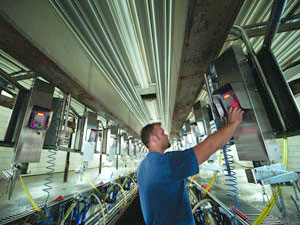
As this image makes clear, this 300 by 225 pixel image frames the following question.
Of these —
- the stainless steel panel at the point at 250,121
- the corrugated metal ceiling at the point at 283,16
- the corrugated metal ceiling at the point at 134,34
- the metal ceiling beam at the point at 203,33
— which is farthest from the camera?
the corrugated metal ceiling at the point at 283,16

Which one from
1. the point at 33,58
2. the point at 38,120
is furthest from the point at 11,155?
the point at 33,58

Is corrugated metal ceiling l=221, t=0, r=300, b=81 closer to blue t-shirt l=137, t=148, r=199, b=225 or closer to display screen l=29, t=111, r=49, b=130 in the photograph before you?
blue t-shirt l=137, t=148, r=199, b=225

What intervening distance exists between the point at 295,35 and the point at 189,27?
245 cm

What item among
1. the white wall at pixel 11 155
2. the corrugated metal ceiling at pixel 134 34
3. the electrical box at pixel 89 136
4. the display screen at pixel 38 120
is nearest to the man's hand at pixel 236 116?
the corrugated metal ceiling at pixel 134 34

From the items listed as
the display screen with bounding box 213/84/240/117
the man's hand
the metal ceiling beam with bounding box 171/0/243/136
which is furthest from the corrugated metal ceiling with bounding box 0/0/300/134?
the man's hand

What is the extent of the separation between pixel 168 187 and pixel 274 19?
1.50 m

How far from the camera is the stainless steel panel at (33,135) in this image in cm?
176

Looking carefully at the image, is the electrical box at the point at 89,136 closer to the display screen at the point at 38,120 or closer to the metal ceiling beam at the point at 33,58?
the metal ceiling beam at the point at 33,58

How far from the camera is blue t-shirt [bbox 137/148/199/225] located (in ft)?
2.71

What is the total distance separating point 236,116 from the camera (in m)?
1.00

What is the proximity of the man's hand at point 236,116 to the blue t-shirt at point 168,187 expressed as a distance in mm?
415

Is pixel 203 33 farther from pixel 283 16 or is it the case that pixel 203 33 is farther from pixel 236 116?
pixel 283 16

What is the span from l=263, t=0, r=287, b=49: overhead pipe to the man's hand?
24.8 inches

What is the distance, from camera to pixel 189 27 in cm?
111
